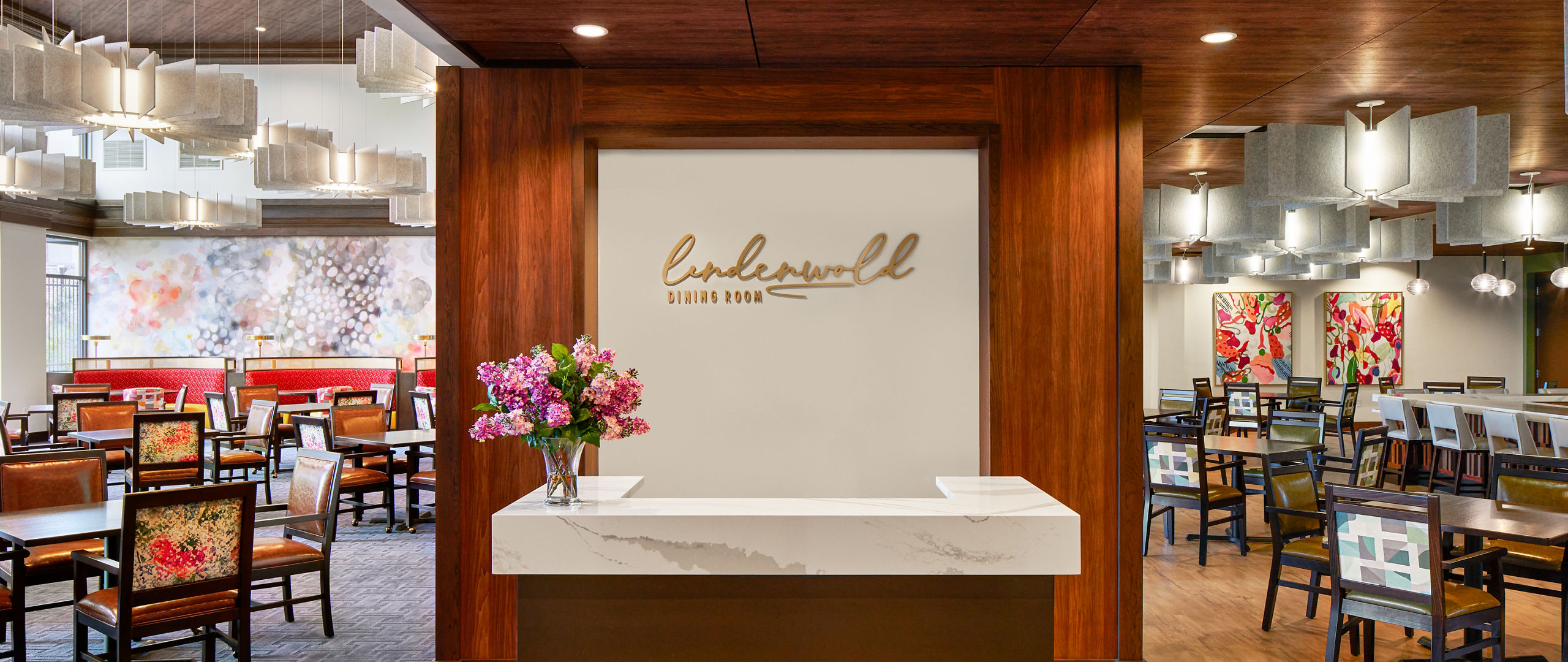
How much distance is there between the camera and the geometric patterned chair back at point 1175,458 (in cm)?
588

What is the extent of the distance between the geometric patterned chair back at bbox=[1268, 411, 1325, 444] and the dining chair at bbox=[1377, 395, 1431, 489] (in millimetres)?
1376

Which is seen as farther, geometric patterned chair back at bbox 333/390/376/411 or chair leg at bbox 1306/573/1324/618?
geometric patterned chair back at bbox 333/390/376/411

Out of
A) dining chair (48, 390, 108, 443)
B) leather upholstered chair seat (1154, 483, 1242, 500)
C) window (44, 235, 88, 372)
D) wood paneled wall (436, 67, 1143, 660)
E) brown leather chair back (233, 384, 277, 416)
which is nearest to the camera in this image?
wood paneled wall (436, 67, 1143, 660)

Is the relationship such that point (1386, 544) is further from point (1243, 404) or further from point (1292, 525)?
point (1243, 404)

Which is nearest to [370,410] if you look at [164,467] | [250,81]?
[164,467]

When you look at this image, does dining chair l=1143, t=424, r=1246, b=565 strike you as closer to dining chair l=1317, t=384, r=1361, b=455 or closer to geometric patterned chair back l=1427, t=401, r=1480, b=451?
geometric patterned chair back l=1427, t=401, r=1480, b=451

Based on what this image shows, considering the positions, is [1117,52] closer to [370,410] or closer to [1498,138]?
[1498,138]

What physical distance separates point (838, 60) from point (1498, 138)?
3807 mm

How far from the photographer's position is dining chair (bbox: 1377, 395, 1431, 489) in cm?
836

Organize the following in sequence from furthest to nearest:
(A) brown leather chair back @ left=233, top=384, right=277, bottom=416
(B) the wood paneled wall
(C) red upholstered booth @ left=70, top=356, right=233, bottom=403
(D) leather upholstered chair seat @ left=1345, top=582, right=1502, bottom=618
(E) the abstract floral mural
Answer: (E) the abstract floral mural, (C) red upholstered booth @ left=70, top=356, right=233, bottom=403, (A) brown leather chair back @ left=233, top=384, right=277, bottom=416, (B) the wood paneled wall, (D) leather upholstered chair seat @ left=1345, top=582, right=1502, bottom=618

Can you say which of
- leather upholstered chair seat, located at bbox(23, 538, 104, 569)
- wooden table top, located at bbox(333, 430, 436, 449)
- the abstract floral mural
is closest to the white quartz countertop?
leather upholstered chair seat, located at bbox(23, 538, 104, 569)

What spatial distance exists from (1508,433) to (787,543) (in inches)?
289

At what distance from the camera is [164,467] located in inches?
261

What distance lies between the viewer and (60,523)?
3.77m
